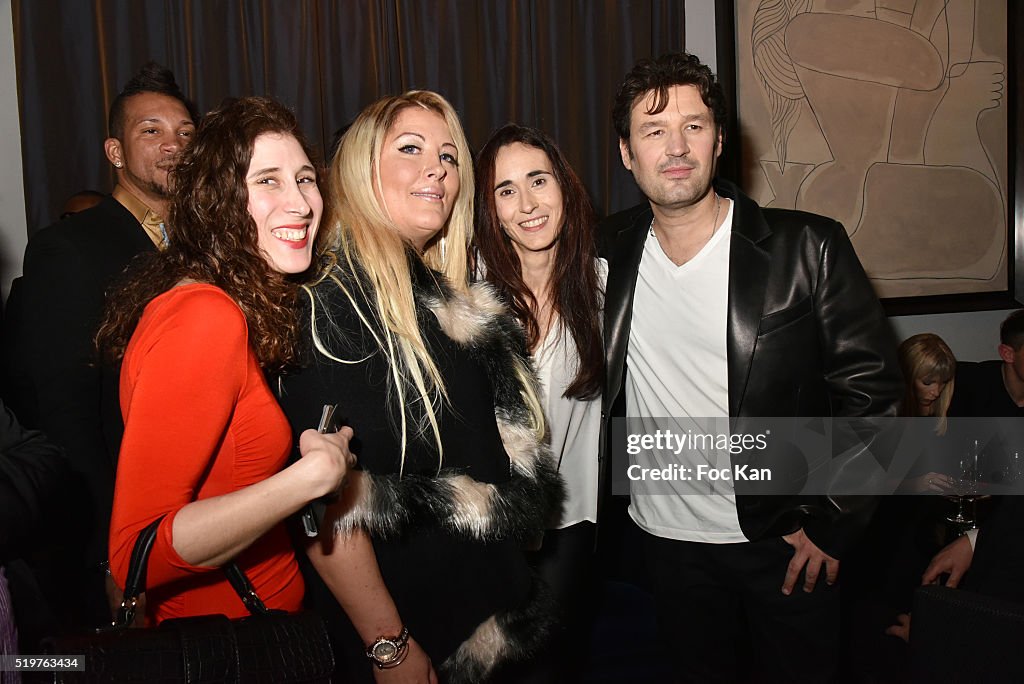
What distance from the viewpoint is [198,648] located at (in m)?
1.00

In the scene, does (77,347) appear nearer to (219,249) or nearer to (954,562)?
(219,249)

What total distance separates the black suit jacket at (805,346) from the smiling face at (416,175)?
795 mm

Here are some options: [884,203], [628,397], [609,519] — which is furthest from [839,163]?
[628,397]

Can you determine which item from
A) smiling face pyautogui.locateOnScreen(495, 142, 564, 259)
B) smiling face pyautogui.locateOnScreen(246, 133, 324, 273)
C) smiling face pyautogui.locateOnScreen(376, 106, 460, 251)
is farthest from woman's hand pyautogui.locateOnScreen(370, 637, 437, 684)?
smiling face pyautogui.locateOnScreen(495, 142, 564, 259)

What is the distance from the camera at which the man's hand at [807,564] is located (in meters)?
1.95

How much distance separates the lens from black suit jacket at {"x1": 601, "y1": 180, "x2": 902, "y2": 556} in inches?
75.8

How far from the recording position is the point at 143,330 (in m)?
1.11

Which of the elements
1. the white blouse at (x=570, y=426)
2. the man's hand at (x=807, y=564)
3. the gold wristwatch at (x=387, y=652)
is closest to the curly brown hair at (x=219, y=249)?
the gold wristwatch at (x=387, y=652)

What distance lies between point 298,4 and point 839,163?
2.63 metres

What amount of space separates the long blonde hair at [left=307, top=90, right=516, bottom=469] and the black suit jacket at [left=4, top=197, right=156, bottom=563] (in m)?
0.80

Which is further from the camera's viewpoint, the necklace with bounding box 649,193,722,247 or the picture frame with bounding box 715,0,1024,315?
the picture frame with bounding box 715,0,1024,315

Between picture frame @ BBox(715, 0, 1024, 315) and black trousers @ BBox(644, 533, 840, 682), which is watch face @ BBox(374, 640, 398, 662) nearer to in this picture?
black trousers @ BBox(644, 533, 840, 682)

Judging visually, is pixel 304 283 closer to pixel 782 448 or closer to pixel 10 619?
pixel 10 619

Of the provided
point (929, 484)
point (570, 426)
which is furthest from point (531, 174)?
point (929, 484)
